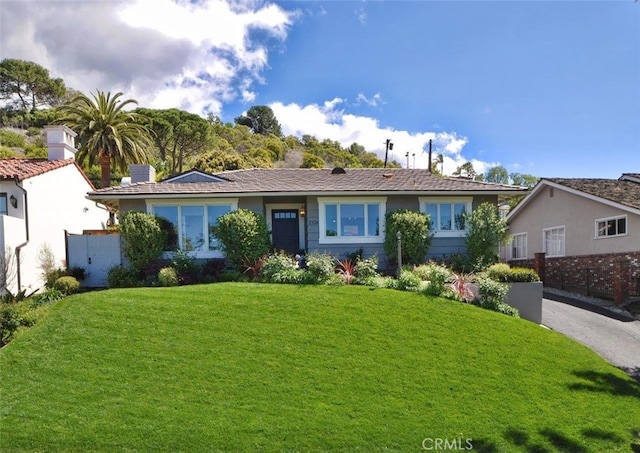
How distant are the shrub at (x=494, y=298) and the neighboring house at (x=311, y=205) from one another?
4.21 m

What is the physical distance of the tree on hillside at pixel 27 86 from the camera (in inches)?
2067

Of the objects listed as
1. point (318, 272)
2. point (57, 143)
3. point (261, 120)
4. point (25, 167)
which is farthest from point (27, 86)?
point (318, 272)

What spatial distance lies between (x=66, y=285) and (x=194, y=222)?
15.0 feet

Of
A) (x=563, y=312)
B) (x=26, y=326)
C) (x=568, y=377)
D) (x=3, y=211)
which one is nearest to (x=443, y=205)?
(x=563, y=312)

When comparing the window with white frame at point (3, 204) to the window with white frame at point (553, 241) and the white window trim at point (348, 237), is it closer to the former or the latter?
the white window trim at point (348, 237)

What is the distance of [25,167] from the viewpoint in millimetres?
15781

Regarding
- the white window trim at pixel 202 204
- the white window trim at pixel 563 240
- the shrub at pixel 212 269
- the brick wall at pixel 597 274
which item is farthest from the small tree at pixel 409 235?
the white window trim at pixel 563 240

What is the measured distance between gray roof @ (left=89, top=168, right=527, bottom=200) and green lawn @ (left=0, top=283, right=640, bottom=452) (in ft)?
16.9

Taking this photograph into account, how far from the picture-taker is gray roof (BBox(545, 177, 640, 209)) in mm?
17575

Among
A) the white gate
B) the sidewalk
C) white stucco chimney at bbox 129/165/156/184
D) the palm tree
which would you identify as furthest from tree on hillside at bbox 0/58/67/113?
the sidewalk

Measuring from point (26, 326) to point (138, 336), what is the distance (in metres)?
3.08

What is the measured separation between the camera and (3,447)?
5898 millimetres

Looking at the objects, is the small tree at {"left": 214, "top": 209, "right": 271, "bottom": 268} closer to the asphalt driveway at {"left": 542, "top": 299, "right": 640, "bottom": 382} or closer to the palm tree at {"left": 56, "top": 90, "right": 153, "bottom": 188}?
the asphalt driveway at {"left": 542, "top": 299, "right": 640, "bottom": 382}

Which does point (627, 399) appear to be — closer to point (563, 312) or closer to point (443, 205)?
point (563, 312)
